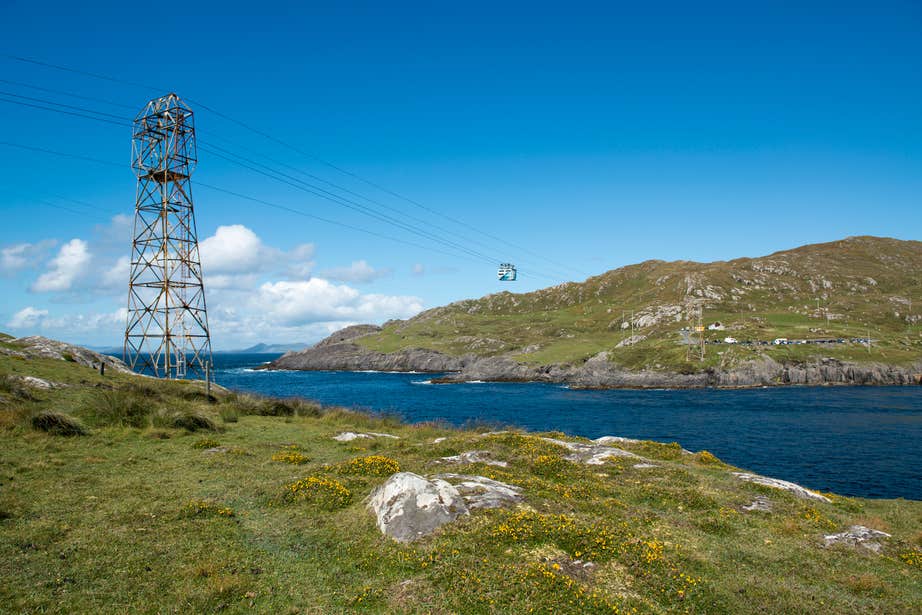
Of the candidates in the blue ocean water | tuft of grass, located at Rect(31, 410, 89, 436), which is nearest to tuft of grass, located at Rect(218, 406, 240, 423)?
tuft of grass, located at Rect(31, 410, 89, 436)

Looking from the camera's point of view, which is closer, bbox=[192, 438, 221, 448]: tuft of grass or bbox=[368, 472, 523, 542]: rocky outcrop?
bbox=[368, 472, 523, 542]: rocky outcrop

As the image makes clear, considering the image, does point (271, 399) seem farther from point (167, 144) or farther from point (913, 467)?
point (913, 467)

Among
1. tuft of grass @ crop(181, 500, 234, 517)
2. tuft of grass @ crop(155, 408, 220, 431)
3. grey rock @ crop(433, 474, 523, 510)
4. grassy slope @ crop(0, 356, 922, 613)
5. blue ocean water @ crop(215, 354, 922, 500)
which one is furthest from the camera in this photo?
blue ocean water @ crop(215, 354, 922, 500)

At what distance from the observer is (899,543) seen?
58.0ft

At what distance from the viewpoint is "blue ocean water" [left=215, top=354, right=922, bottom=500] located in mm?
52312

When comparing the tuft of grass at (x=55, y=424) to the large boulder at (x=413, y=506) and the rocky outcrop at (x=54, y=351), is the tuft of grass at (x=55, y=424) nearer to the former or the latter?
the large boulder at (x=413, y=506)

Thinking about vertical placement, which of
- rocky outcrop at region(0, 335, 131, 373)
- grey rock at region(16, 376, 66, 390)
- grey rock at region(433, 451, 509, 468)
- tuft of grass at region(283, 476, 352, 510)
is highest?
rocky outcrop at region(0, 335, 131, 373)

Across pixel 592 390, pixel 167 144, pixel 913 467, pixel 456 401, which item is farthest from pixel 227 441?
pixel 592 390

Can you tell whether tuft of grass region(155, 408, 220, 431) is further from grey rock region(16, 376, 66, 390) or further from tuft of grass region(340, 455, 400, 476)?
tuft of grass region(340, 455, 400, 476)

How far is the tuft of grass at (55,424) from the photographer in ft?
89.9

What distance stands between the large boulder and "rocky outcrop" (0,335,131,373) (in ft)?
166

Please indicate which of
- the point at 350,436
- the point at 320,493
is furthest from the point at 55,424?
the point at 320,493

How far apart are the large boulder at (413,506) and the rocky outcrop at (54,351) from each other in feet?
166

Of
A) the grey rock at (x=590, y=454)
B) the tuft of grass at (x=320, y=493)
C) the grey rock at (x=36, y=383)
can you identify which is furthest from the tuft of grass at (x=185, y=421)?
the grey rock at (x=590, y=454)
